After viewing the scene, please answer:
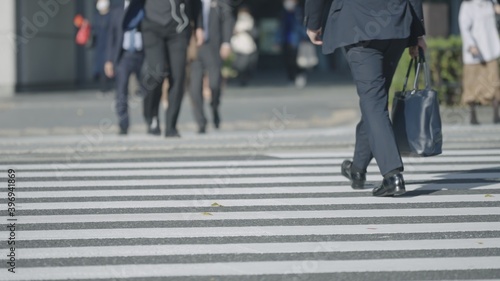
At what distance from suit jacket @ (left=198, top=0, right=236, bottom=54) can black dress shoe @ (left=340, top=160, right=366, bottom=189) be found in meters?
5.81

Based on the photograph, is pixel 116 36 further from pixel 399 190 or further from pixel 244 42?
pixel 244 42

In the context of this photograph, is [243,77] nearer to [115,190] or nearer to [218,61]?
[218,61]

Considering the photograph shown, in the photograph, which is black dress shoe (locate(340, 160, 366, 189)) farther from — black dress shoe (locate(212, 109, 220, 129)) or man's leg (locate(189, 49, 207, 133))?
black dress shoe (locate(212, 109, 220, 129))

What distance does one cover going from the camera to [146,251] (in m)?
5.96

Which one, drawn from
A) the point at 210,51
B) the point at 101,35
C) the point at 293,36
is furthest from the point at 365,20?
the point at 293,36

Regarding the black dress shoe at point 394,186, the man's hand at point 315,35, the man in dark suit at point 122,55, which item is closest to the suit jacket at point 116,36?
the man in dark suit at point 122,55

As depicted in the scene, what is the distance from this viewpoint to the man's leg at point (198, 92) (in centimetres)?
1361

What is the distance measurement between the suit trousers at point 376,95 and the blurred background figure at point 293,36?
64.8ft

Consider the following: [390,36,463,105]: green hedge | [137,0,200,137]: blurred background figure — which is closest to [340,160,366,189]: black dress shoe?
[137,0,200,137]: blurred background figure

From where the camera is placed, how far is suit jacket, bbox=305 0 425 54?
25.0ft

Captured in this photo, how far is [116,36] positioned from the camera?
44.4 feet

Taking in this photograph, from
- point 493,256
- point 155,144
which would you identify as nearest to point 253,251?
point 493,256

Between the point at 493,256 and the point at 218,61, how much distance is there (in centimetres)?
848

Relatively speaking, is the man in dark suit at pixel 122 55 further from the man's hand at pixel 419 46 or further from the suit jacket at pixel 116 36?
the man's hand at pixel 419 46
